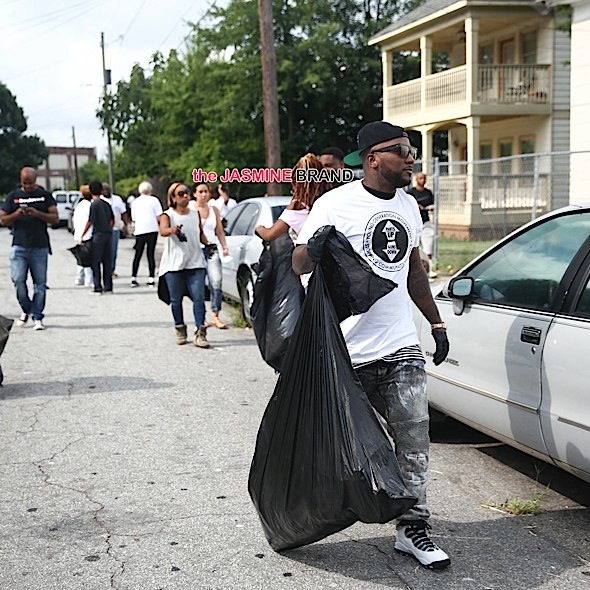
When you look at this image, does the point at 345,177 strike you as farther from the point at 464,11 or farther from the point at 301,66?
the point at 301,66

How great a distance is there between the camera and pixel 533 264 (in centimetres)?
518

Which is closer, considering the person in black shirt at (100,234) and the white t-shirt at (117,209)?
the person in black shirt at (100,234)

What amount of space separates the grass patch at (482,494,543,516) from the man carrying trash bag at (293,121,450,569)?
2.81 ft

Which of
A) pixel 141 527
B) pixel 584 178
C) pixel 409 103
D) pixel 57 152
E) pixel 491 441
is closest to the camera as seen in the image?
pixel 141 527

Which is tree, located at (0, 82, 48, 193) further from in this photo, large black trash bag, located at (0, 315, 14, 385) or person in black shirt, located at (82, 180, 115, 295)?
large black trash bag, located at (0, 315, 14, 385)

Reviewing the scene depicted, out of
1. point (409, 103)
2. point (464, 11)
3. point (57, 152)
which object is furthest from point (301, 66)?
point (57, 152)

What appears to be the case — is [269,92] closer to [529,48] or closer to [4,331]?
[4,331]

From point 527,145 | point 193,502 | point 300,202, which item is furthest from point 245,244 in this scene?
point 527,145

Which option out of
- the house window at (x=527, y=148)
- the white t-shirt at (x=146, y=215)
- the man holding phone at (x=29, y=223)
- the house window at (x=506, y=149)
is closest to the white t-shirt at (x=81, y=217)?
the white t-shirt at (x=146, y=215)

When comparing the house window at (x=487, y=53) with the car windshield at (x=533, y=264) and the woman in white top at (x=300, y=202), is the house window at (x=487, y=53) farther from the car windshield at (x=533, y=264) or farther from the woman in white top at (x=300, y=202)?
the car windshield at (x=533, y=264)

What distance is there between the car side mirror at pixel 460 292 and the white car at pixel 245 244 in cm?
541

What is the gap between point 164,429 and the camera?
6484mm

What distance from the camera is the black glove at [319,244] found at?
3.97 meters

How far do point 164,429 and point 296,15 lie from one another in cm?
3181
